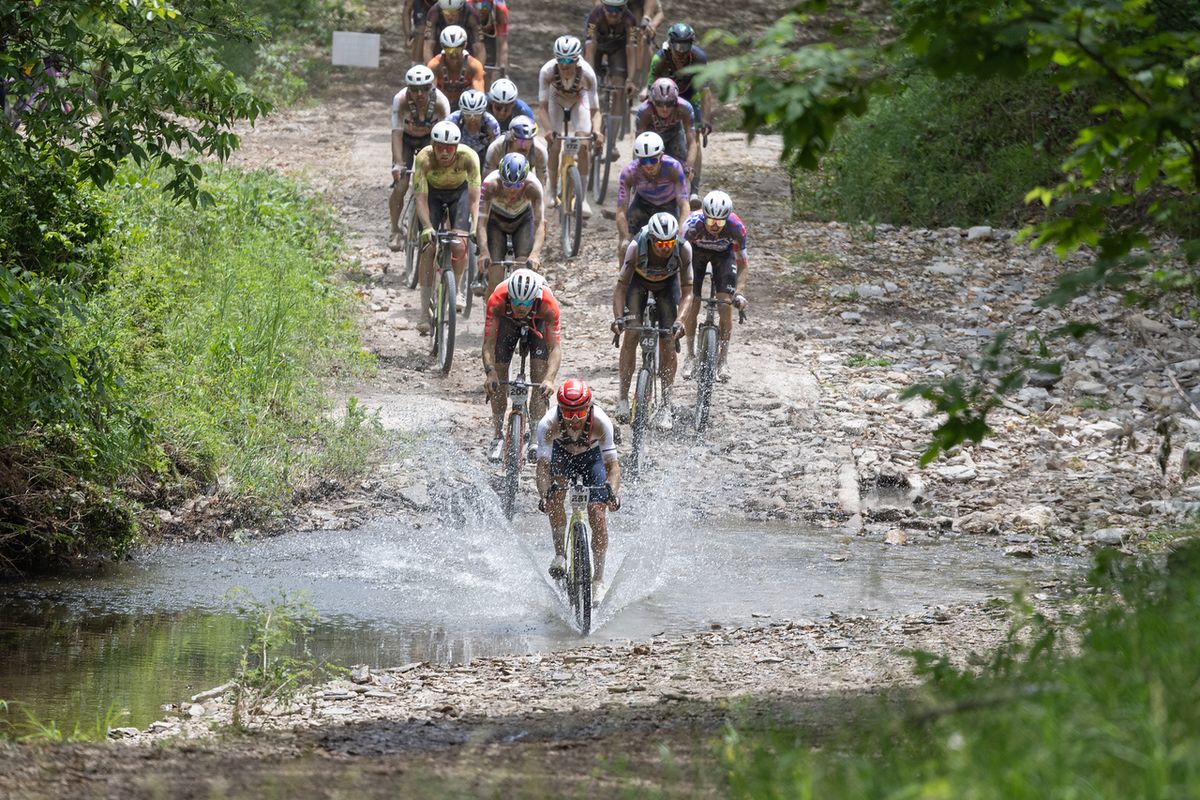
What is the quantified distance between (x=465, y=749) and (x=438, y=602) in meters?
4.65

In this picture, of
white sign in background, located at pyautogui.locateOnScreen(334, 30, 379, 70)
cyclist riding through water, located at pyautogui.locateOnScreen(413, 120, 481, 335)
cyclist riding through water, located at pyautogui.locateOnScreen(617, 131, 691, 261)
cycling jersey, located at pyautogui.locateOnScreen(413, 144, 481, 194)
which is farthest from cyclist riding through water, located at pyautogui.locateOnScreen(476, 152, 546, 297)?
white sign in background, located at pyautogui.locateOnScreen(334, 30, 379, 70)

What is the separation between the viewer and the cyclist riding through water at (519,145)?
1616 centimetres

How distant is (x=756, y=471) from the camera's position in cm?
1354

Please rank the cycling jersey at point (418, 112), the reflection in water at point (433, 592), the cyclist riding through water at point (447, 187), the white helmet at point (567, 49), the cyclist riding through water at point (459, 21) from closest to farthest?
the reflection in water at point (433, 592) → the cyclist riding through water at point (447, 187) → the cycling jersey at point (418, 112) → the white helmet at point (567, 49) → the cyclist riding through water at point (459, 21)

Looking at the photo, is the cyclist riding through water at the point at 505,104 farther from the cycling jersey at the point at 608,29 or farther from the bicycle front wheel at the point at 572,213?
the cycling jersey at the point at 608,29

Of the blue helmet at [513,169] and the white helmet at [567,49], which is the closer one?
the blue helmet at [513,169]

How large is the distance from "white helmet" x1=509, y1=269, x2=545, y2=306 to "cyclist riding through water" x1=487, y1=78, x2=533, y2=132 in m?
5.06

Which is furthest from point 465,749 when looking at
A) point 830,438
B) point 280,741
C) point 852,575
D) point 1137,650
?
point 830,438

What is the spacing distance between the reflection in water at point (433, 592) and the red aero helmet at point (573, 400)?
1368mm

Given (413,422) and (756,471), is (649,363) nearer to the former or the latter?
(756,471)

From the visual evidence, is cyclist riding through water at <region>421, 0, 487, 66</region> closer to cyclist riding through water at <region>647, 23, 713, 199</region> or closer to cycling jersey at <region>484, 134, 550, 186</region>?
cyclist riding through water at <region>647, 23, 713, 199</region>

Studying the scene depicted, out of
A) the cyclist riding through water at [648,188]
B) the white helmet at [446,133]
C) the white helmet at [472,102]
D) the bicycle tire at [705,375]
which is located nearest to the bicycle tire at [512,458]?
the bicycle tire at [705,375]

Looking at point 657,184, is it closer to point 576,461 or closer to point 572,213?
point 572,213

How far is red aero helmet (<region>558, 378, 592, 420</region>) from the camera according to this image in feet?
32.1
